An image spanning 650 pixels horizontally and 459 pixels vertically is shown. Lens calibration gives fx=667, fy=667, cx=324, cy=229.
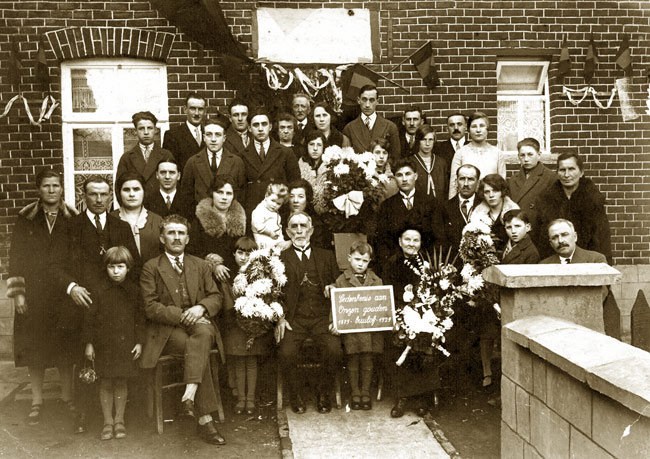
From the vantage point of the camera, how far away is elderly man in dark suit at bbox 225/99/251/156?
6.78 meters

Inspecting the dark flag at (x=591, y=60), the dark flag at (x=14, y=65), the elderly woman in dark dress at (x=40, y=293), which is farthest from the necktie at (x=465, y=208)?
the dark flag at (x=14, y=65)

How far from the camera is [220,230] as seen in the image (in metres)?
5.98

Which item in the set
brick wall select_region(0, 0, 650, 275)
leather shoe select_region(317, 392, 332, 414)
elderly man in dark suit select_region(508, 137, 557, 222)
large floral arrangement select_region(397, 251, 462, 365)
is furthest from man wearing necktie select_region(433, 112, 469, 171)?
leather shoe select_region(317, 392, 332, 414)

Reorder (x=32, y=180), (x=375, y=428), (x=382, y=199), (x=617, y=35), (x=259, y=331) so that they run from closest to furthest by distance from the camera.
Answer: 1. (x=375, y=428)
2. (x=259, y=331)
3. (x=382, y=199)
4. (x=32, y=180)
5. (x=617, y=35)

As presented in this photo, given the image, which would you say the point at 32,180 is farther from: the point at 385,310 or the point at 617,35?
the point at 617,35

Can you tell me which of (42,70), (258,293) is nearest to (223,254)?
(258,293)

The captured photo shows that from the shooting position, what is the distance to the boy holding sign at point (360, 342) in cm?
571

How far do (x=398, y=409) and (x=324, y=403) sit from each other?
0.63 metres

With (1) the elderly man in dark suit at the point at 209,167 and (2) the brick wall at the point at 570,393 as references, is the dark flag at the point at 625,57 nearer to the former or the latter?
(1) the elderly man in dark suit at the point at 209,167

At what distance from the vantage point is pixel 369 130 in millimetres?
7207

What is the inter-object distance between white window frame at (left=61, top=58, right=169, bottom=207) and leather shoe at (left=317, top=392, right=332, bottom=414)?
165 inches

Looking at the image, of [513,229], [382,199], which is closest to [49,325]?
[382,199]

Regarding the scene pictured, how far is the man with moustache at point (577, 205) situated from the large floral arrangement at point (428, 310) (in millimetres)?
1228

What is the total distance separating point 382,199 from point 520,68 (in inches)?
147
